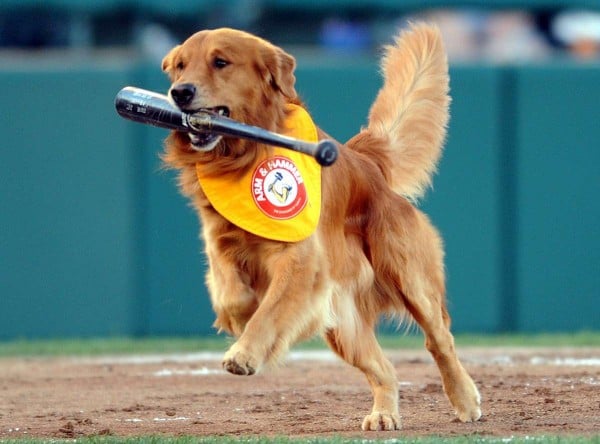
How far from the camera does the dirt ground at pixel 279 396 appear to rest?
6836 millimetres

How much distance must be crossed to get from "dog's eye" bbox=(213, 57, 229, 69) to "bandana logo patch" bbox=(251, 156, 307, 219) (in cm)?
51

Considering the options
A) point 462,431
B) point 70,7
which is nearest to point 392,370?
point 462,431

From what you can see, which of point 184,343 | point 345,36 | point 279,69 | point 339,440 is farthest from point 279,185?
point 345,36

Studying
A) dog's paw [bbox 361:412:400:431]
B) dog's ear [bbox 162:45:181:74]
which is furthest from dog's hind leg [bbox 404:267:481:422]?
dog's ear [bbox 162:45:181:74]

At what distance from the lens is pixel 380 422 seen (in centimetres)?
675

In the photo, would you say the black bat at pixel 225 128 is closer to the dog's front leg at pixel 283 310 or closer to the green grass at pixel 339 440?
the dog's front leg at pixel 283 310

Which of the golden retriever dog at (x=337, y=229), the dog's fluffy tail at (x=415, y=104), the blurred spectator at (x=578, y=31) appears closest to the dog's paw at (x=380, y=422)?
the golden retriever dog at (x=337, y=229)

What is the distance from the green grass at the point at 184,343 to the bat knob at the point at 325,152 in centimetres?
479

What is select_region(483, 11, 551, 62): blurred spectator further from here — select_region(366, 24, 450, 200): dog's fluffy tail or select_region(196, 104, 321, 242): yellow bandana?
select_region(196, 104, 321, 242): yellow bandana

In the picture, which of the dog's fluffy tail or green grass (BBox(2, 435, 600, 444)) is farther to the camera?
the dog's fluffy tail

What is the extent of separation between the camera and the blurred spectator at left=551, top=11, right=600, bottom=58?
14922 mm

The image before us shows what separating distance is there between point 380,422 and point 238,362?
3.70 feet

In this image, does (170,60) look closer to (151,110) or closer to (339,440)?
(151,110)

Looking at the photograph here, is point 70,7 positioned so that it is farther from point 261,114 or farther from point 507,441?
point 507,441
